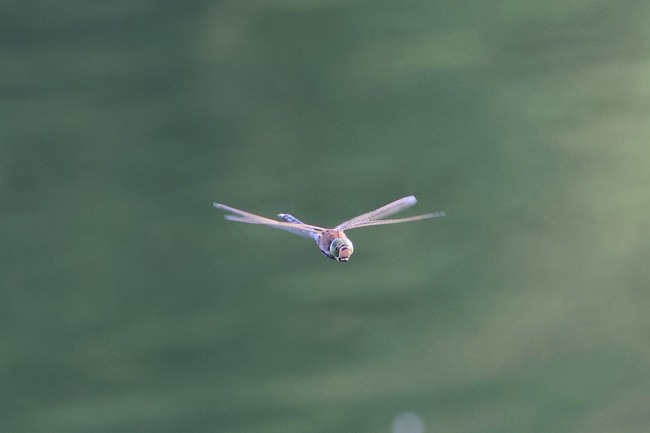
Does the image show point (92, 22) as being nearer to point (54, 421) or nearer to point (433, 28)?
point (433, 28)

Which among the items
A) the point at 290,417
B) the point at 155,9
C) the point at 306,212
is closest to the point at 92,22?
the point at 155,9

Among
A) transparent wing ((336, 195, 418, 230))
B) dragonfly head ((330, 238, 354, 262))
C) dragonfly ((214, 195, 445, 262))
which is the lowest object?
dragonfly head ((330, 238, 354, 262))

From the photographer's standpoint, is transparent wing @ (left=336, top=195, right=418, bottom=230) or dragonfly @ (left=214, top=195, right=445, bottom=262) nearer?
dragonfly @ (left=214, top=195, right=445, bottom=262)

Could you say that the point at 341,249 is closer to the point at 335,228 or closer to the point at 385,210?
the point at 335,228

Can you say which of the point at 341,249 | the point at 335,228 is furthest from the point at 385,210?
the point at 341,249

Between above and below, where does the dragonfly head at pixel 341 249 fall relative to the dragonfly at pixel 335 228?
below

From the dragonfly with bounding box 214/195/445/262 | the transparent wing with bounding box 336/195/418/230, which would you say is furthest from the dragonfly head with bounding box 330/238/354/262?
the transparent wing with bounding box 336/195/418/230

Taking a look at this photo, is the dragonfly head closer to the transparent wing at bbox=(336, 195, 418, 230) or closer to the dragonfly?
the dragonfly

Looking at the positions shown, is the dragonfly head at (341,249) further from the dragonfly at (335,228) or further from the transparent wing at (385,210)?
the transparent wing at (385,210)

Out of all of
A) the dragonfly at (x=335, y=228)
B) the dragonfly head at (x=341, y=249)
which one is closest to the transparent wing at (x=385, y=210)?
the dragonfly at (x=335, y=228)
